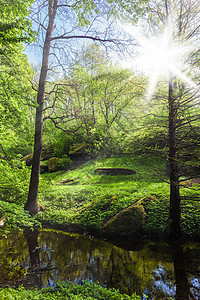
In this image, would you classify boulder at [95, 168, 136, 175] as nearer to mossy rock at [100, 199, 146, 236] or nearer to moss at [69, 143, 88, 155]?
moss at [69, 143, 88, 155]

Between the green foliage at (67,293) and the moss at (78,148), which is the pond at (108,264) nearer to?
the green foliage at (67,293)

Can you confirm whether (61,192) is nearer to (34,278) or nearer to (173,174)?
(34,278)

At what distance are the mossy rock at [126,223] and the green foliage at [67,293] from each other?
263cm

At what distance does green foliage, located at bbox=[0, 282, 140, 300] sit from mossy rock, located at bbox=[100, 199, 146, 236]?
8.61 ft

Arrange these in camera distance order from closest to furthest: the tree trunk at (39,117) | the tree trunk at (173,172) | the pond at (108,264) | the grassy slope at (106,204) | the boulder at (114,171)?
the pond at (108,264), the tree trunk at (173,172), the grassy slope at (106,204), the tree trunk at (39,117), the boulder at (114,171)

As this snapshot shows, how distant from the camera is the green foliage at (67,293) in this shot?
2904 millimetres

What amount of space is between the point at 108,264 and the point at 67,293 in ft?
5.41

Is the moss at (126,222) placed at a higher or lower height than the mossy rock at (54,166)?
lower

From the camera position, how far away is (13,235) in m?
6.28

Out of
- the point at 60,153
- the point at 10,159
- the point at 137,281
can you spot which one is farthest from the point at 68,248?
the point at 60,153

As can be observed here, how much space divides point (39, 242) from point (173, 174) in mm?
5205

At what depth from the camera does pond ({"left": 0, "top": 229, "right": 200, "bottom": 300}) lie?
3672mm

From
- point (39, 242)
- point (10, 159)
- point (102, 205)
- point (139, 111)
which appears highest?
point (139, 111)

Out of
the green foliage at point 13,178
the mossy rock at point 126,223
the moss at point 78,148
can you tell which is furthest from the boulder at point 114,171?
the green foliage at point 13,178
